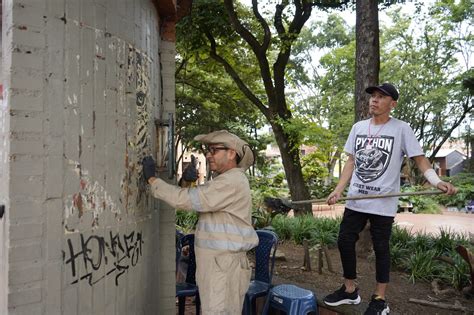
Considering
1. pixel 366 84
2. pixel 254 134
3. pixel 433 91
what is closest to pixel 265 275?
pixel 366 84

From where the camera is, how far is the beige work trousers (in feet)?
9.56

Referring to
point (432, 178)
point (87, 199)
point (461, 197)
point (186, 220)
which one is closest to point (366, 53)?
point (432, 178)

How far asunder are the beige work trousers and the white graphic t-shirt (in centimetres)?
130

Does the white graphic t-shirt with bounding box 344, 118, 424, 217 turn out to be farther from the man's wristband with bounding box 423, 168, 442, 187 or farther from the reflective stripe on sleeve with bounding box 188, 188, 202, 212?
the reflective stripe on sleeve with bounding box 188, 188, 202, 212

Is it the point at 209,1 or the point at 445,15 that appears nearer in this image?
the point at 209,1

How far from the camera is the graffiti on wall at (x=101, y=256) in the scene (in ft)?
7.34

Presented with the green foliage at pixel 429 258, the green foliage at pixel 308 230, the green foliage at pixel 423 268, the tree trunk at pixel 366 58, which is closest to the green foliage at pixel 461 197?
the green foliage at pixel 308 230

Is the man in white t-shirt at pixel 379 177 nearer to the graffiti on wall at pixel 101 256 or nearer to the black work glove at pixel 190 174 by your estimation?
the black work glove at pixel 190 174

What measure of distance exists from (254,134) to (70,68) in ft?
67.4

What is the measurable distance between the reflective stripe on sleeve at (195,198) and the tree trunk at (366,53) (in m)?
4.22

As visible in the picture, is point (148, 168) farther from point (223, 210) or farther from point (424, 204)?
point (424, 204)

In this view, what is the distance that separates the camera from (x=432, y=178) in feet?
11.1

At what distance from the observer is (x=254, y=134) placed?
22.7 metres

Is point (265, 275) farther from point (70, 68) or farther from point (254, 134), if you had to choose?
point (254, 134)
